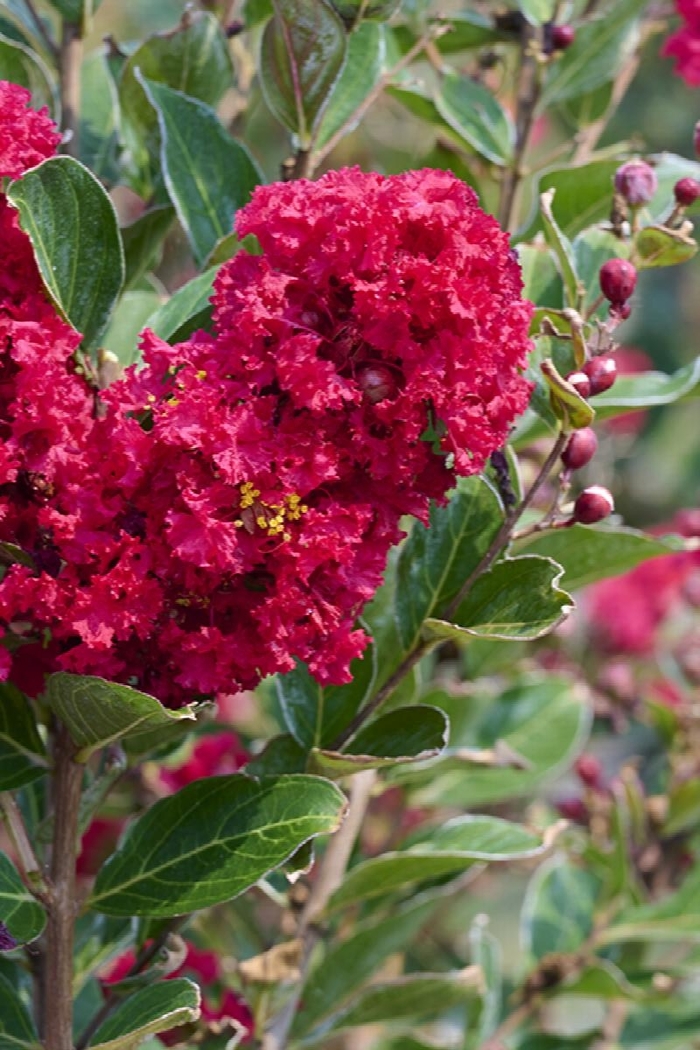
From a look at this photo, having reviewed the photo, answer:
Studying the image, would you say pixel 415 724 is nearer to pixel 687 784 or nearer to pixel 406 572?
pixel 406 572

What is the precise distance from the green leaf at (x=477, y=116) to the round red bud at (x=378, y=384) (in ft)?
1.73

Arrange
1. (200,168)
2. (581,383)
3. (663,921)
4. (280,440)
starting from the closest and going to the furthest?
(280,440), (581,383), (200,168), (663,921)

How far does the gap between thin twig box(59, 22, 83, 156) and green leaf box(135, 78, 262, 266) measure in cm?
16

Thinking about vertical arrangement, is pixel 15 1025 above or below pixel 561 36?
below

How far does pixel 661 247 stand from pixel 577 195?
0.22m

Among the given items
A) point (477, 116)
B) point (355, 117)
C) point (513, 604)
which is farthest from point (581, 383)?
point (477, 116)

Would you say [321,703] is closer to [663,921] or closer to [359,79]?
[359,79]

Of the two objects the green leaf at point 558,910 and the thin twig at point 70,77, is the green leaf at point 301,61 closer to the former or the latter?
the thin twig at point 70,77

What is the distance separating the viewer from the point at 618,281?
811 millimetres

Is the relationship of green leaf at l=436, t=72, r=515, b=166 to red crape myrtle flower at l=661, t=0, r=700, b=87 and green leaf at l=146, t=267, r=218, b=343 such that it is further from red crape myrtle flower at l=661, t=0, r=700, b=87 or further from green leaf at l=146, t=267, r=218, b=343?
green leaf at l=146, t=267, r=218, b=343

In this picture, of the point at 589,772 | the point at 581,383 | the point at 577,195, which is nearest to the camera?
the point at 581,383

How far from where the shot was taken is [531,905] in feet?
4.66

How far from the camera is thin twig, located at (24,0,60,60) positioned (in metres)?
1.12

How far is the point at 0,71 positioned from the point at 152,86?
16cm
